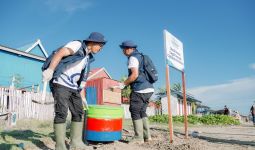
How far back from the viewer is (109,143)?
18.6 ft

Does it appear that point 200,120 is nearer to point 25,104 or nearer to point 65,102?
point 25,104

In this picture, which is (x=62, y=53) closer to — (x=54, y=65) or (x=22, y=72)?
(x=54, y=65)

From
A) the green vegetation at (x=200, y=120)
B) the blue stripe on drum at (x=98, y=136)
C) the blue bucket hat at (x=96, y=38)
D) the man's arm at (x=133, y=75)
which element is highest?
the blue bucket hat at (x=96, y=38)

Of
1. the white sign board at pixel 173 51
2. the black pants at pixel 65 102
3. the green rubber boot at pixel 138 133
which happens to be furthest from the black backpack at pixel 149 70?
the black pants at pixel 65 102

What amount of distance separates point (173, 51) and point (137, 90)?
1.46 m

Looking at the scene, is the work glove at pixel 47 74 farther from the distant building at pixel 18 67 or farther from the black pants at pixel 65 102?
the distant building at pixel 18 67

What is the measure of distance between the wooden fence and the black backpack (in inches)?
367

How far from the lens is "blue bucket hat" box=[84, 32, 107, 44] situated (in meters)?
4.88

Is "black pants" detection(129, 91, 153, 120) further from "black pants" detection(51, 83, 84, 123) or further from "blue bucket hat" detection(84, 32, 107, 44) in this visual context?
"blue bucket hat" detection(84, 32, 107, 44)

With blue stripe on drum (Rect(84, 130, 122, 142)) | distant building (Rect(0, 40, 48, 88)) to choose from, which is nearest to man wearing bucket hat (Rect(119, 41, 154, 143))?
blue stripe on drum (Rect(84, 130, 122, 142))

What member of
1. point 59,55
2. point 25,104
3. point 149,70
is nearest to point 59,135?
point 59,55

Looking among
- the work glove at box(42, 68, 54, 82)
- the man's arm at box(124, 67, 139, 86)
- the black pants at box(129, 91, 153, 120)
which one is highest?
the man's arm at box(124, 67, 139, 86)

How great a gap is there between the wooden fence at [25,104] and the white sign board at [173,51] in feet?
29.8

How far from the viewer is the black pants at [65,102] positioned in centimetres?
422
